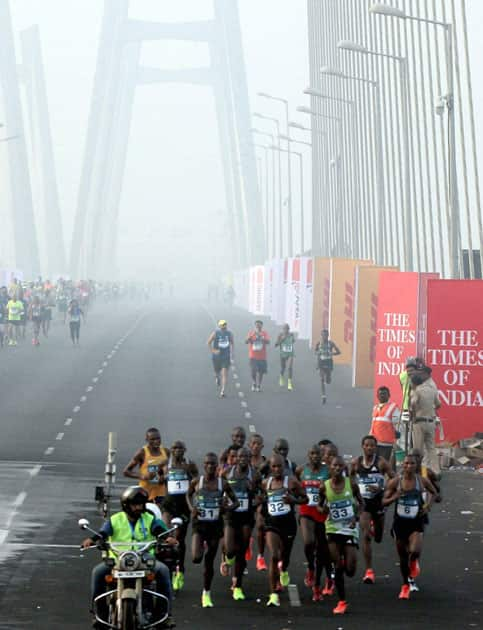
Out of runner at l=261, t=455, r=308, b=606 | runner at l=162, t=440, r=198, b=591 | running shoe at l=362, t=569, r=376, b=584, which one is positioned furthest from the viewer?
running shoe at l=362, t=569, r=376, b=584

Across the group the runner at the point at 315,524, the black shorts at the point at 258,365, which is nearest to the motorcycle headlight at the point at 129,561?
the runner at the point at 315,524

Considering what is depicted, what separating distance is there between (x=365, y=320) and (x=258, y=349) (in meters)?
2.63

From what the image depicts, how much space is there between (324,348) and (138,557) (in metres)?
29.1

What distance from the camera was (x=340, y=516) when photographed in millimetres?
16016

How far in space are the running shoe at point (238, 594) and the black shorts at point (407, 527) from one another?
1.58 metres

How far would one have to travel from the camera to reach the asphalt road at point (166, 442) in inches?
613

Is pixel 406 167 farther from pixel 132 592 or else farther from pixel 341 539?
pixel 132 592

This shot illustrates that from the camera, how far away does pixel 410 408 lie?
26688 millimetres

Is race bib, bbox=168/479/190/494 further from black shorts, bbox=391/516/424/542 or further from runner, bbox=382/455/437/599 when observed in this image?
black shorts, bbox=391/516/424/542

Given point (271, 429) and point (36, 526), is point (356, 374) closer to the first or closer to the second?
point (271, 429)

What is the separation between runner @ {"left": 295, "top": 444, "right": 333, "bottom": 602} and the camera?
16344 millimetres

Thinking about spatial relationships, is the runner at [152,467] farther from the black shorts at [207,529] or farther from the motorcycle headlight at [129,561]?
the motorcycle headlight at [129,561]

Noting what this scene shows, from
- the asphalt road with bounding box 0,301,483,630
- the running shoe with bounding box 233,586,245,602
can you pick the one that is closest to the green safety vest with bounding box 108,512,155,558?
the asphalt road with bounding box 0,301,483,630

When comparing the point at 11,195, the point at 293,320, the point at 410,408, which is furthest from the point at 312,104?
the point at 410,408
